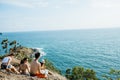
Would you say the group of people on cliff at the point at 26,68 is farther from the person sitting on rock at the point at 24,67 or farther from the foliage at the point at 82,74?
the foliage at the point at 82,74

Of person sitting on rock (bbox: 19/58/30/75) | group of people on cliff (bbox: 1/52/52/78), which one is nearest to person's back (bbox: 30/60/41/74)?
group of people on cliff (bbox: 1/52/52/78)

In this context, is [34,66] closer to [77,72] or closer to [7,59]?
[7,59]

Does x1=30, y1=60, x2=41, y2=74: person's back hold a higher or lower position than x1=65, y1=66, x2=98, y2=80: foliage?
higher

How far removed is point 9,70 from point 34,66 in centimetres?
228

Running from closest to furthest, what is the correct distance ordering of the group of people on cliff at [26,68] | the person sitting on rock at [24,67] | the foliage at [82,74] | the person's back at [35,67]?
the person's back at [35,67]
the group of people on cliff at [26,68]
the person sitting on rock at [24,67]
the foliage at [82,74]

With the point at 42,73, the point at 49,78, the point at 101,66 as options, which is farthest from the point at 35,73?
the point at 101,66

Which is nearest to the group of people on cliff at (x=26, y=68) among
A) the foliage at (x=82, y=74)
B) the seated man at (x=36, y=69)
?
the seated man at (x=36, y=69)

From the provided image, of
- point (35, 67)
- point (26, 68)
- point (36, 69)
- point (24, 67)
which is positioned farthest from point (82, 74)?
point (35, 67)

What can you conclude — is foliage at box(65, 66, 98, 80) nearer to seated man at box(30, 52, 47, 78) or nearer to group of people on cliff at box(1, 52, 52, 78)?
group of people on cliff at box(1, 52, 52, 78)

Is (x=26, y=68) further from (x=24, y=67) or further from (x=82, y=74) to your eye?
(x=82, y=74)

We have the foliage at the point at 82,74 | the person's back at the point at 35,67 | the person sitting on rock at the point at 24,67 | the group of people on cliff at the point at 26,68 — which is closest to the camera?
the person's back at the point at 35,67

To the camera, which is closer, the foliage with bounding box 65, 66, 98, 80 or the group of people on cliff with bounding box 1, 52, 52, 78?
the group of people on cliff with bounding box 1, 52, 52, 78

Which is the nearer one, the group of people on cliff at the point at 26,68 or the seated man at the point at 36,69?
the seated man at the point at 36,69

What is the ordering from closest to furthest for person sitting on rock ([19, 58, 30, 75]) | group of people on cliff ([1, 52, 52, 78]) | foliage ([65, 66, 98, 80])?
group of people on cliff ([1, 52, 52, 78]) → person sitting on rock ([19, 58, 30, 75]) → foliage ([65, 66, 98, 80])
